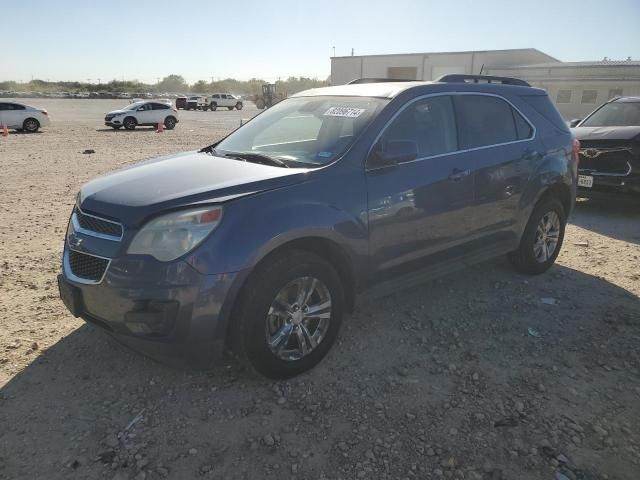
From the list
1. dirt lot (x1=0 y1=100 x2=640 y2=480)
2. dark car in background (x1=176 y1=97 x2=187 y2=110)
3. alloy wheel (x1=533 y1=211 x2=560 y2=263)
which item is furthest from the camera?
dark car in background (x1=176 y1=97 x2=187 y2=110)

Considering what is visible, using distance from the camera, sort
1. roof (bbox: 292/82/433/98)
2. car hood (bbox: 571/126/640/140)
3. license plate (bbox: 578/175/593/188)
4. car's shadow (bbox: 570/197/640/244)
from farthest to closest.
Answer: license plate (bbox: 578/175/593/188), car hood (bbox: 571/126/640/140), car's shadow (bbox: 570/197/640/244), roof (bbox: 292/82/433/98)

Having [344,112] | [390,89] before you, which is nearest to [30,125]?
[344,112]

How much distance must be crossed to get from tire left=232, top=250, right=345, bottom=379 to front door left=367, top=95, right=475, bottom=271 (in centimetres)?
46

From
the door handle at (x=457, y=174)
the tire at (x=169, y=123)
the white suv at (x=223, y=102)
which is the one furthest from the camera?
the white suv at (x=223, y=102)

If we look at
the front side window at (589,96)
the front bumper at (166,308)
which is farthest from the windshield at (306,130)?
the front side window at (589,96)

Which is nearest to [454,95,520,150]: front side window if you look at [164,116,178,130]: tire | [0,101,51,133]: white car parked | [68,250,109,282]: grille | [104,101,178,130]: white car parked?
[68,250,109,282]: grille

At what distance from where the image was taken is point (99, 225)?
117 inches

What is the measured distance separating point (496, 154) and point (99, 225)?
3.19 meters

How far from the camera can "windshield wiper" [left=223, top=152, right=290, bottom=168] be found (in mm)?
3418

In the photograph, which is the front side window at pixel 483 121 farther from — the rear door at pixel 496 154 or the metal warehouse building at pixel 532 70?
the metal warehouse building at pixel 532 70

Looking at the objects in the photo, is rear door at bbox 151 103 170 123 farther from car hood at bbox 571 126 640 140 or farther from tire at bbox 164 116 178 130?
car hood at bbox 571 126 640 140

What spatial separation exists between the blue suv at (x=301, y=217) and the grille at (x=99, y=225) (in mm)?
12

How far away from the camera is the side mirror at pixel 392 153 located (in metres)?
3.39

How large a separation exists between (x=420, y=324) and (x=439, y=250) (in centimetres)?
62
